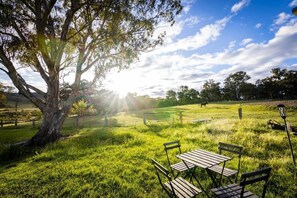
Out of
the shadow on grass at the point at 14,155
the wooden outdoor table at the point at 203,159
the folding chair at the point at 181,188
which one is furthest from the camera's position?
the shadow on grass at the point at 14,155

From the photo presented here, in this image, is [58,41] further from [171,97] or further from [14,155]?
[171,97]

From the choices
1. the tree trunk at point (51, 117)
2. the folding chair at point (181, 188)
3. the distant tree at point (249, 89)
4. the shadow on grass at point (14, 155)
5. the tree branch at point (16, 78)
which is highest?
the distant tree at point (249, 89)

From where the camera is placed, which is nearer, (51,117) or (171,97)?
(51,117)

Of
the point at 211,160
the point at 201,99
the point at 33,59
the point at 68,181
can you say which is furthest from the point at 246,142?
the point at 201,99

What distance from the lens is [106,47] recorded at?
14.7m

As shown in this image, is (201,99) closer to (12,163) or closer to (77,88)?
(77,88)

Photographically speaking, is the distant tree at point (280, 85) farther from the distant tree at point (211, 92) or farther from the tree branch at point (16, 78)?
the tree branch at point (16, 78)

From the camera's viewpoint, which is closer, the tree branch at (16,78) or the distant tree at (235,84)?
the tree branch at (16,78)

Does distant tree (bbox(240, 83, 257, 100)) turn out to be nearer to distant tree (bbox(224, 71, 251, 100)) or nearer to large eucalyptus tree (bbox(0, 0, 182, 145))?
distant tree (bbox(224, 71, 251, 100))

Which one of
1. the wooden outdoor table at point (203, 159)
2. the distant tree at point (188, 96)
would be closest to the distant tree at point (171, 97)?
the distant tree at point (188, 96)

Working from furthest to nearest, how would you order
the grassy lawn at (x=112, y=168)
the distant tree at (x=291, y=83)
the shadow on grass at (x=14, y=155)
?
the distant tree at (x=291, y=83), the shadow on grass at (x=14, y=155), the grassy lawn at (x=112, y=168)

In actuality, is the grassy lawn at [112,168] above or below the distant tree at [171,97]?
below

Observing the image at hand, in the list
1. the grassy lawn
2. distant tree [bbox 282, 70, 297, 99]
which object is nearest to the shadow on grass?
the grassy lawn

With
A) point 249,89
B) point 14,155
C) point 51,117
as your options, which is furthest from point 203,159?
point 249,89
